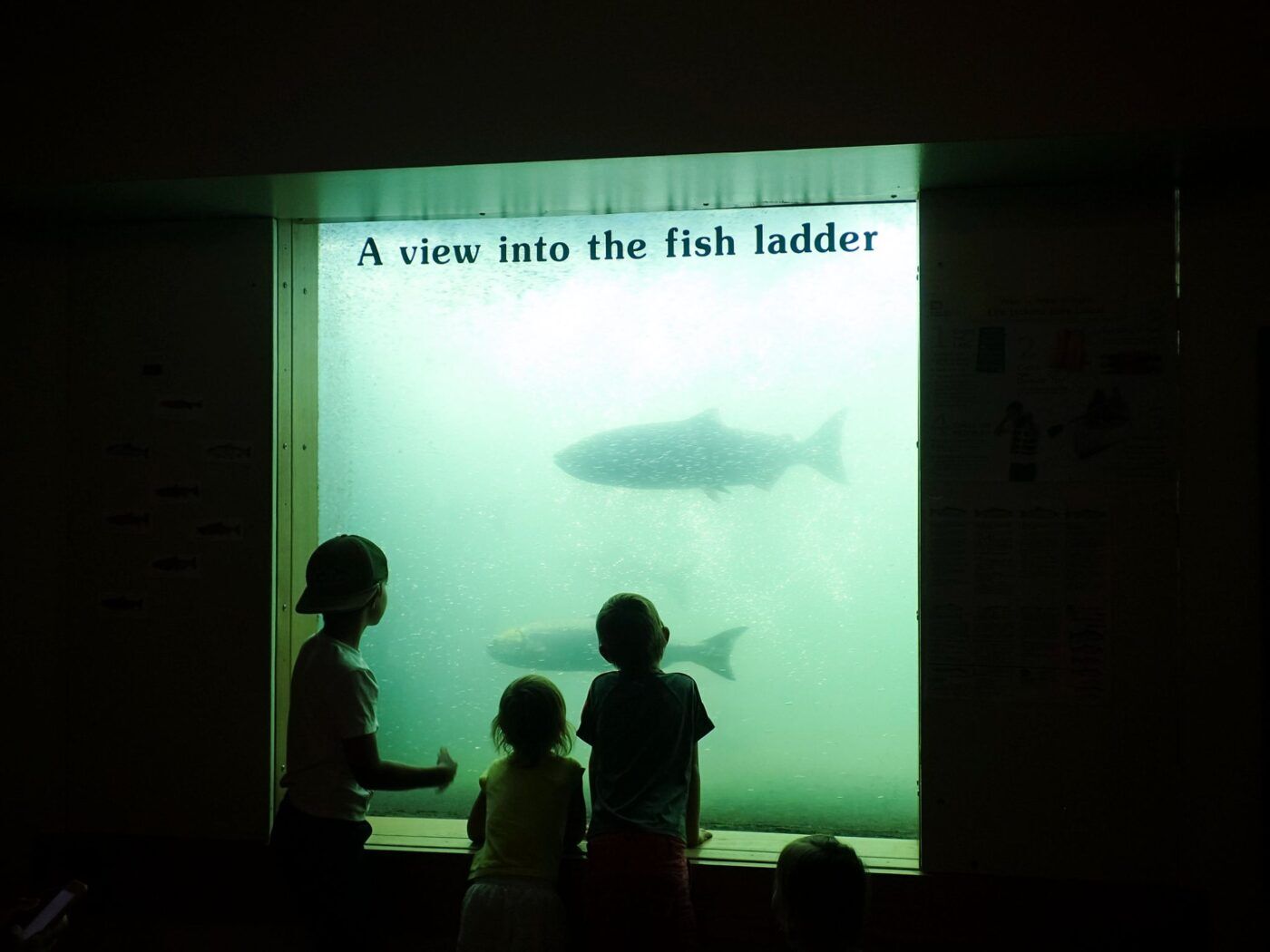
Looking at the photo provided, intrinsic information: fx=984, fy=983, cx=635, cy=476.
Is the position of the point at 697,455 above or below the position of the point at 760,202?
below

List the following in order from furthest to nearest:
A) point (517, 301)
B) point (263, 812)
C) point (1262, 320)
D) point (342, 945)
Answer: point (517, 301), point (263, 812), point (1262, 320), point (342, 945)

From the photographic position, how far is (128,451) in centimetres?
318

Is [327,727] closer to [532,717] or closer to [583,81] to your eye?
[532,717]

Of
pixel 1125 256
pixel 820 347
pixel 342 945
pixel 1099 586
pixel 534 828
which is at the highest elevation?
pixel 1125 256

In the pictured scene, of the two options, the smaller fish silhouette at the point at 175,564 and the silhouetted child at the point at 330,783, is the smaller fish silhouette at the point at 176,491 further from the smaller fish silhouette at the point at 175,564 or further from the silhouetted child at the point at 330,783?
the silhouetted child at the point at 330,783

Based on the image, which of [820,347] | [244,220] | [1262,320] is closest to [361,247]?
[244,220]

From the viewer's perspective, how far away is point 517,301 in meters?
3.28

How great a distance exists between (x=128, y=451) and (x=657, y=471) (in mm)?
1710

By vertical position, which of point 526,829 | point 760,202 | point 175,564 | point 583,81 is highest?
point 583,81

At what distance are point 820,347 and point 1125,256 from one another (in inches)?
35.3

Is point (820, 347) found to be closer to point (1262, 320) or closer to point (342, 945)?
point (1262, 320)

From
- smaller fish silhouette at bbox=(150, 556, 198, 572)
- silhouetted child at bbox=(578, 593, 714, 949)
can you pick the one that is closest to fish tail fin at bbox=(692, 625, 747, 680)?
silhouetted child at bbox=(578, 593, 714, 949)

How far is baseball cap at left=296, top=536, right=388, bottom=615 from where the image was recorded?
2570mm

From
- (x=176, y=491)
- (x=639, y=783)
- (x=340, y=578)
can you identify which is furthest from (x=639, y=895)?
(x=176, y=491)
